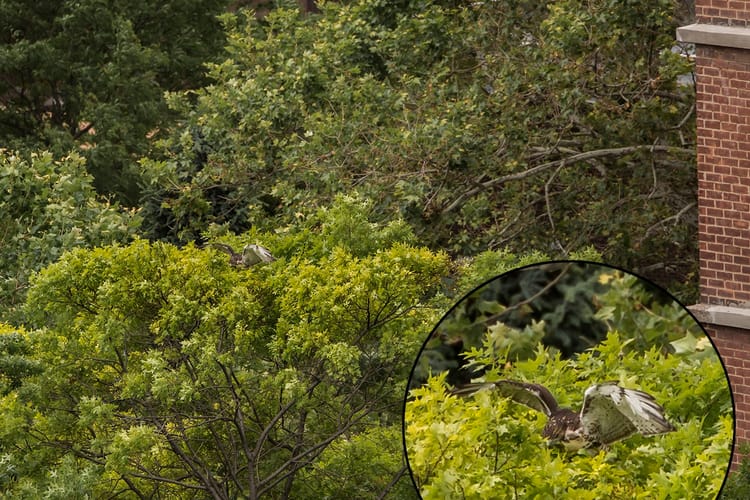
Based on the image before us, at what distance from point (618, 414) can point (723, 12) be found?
691 cm

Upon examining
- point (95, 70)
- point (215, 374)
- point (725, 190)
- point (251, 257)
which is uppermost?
point (251, 257)

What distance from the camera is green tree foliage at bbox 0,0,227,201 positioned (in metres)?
24.9

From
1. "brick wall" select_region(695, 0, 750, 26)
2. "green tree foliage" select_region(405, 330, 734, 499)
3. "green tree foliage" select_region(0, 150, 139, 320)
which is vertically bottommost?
"green tree foliage" select_region(0, 150, 139, 320)

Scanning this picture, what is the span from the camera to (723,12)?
12.1 m

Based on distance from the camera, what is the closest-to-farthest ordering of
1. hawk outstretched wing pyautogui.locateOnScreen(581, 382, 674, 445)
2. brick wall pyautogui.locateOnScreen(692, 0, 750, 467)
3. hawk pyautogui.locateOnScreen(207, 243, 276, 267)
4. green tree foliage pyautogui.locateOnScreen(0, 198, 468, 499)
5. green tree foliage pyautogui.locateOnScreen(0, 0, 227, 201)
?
hawk outstretched wing pyautogui.locateOnScreen(581, 382, 674, 445)
green tree foliage pyautogui.locateOnScreen(0, 198, 468, 499)
hawk pyautogui.locateOnScreen(207, 243, 276, 267)
brick wall pyautogui.locateOnScreen(692, 0, 750, 467)
green tree foliage pyautogui.locateOnScreen(0, 0, 227, 201)

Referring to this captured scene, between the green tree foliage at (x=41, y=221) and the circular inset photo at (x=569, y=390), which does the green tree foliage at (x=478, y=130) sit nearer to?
the green tree foliage at (x=41, y=221)

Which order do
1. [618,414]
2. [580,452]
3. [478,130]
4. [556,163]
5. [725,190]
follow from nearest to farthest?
[618,414] → [580,452] → [725,190] → [556,163] → [478,130]


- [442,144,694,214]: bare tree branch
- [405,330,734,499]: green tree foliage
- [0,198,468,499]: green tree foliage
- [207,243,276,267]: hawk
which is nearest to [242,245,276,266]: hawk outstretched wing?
[207,243,276,267]: hawk

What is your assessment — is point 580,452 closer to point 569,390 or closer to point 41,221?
point 569,390

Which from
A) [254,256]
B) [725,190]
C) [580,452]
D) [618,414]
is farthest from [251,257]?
[618,414]

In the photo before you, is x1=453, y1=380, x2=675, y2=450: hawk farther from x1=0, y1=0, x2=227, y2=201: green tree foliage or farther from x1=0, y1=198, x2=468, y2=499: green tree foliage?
x1=0, y1=0, x2=227, y2=201: green tree foliage

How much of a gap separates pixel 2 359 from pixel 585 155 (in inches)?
312

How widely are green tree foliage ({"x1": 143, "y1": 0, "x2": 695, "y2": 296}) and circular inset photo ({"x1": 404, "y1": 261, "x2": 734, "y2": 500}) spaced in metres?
9.57

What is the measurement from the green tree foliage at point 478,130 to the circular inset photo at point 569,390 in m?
9.57
